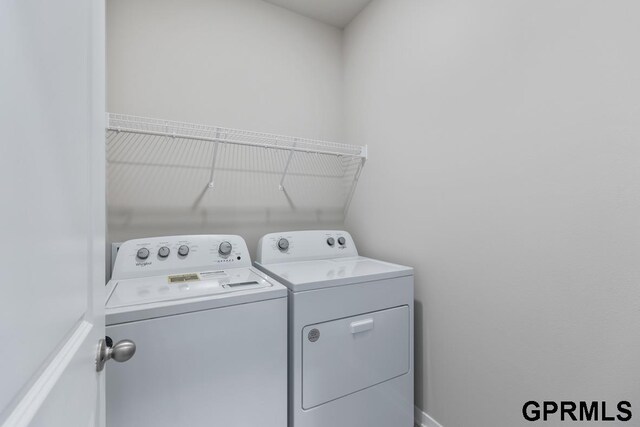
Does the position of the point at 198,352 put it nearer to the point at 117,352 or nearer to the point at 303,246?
the point at 117,352

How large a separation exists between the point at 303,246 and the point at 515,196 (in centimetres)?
118

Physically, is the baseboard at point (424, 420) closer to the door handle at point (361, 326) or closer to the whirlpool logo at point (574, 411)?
the whirlpool logo at point (574, 411)

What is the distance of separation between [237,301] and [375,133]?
1457 millimetres

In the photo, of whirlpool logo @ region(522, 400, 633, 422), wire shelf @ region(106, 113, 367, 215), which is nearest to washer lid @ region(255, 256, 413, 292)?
wire shelf @ region(106, 113, 367, 215)

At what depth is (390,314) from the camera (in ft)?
4.75

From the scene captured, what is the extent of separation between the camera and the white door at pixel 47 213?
0.93 ft

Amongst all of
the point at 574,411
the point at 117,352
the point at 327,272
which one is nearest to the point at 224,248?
the point at 327,272

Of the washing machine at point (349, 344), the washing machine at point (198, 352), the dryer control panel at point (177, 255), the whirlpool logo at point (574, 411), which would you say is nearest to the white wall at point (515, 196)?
the whirlpool logo at point (574, 411)

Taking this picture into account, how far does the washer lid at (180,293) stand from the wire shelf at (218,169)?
1.87ft

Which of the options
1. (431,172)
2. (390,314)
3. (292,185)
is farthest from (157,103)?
(390,314)

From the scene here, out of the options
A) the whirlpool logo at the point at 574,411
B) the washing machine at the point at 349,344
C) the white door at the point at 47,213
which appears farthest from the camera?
the washing machine at the point at 349,344

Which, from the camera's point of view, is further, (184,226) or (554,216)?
(184,226)

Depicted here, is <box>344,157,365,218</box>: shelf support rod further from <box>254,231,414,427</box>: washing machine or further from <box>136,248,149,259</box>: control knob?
<box>136,248,149,259</box>: control knob

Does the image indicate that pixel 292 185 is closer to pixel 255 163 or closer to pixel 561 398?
pixel 255 163
